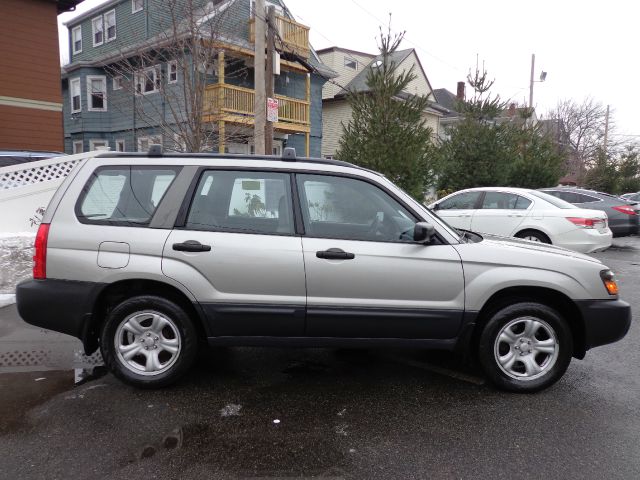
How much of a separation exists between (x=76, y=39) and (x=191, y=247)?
2605 cm

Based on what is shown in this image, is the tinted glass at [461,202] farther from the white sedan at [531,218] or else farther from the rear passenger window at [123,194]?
the rear passenger window at [123,194]

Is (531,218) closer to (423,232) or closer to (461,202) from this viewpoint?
(461,202)

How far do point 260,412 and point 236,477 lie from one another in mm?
732

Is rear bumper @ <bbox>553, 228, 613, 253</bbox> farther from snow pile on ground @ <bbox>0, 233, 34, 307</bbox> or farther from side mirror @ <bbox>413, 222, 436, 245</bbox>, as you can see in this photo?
snow pile on ground @ <bbox>0, 233, 34, 307</bbox>

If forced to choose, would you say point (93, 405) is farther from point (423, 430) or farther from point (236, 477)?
point (423, 430)

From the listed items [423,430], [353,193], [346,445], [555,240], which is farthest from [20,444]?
[555,240]

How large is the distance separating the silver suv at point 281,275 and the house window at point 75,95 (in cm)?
2256

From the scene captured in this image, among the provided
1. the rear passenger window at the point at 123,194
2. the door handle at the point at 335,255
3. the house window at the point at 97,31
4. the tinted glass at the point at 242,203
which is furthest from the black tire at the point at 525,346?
the house window at the point at 97,31

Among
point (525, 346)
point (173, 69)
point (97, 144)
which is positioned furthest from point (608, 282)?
point (97, 144)

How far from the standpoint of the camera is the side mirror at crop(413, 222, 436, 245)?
3.45m

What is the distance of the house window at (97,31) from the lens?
2264cm

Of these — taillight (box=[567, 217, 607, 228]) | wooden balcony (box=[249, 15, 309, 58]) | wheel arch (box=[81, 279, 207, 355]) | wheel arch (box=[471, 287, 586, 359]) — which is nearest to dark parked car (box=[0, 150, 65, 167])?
wheel arch (box=[81, 279, 207, 355])

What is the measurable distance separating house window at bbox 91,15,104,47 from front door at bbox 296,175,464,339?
2346 centimetres

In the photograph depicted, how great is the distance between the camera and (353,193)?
3725 millimetres
